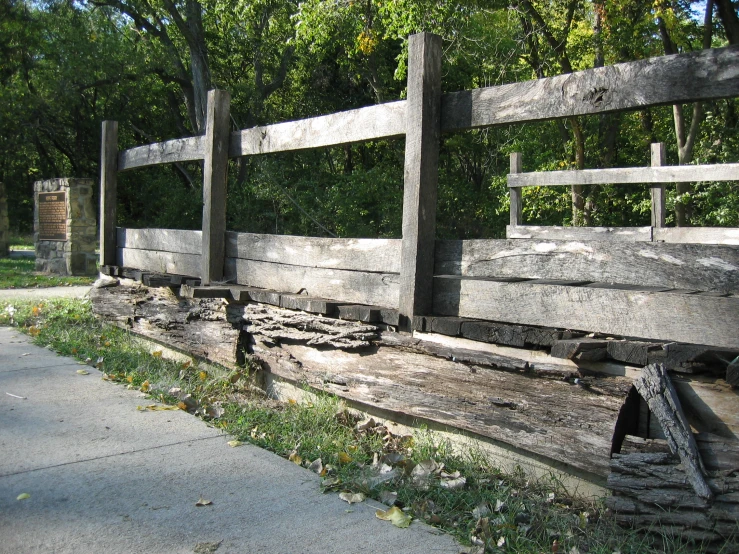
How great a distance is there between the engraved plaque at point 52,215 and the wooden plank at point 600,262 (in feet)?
42.0

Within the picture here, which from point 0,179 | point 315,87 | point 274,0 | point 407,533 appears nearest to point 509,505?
point 407,533

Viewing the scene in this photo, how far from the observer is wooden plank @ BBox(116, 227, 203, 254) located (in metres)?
6.37

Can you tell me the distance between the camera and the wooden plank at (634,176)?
20.8ft

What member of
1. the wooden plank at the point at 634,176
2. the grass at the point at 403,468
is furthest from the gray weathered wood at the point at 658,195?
the grass at the point at 403,468

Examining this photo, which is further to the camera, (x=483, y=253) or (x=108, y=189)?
(x=108, y=189)

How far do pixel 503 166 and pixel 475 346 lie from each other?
64.4 ft

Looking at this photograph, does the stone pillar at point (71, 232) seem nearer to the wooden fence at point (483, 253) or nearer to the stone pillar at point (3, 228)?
the stone pillar at point (3, 228)

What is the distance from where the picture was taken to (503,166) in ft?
73.9

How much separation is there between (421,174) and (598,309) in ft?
4.08

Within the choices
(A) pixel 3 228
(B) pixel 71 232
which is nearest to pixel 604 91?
(B) pixel 71 232

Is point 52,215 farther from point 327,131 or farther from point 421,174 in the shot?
point 421,174

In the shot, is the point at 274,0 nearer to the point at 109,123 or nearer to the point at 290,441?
the point at 109,123

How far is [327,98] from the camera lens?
2053cm

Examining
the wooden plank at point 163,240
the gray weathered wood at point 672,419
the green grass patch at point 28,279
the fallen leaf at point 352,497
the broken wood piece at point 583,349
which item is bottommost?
the fallen leaf at point 352,497
